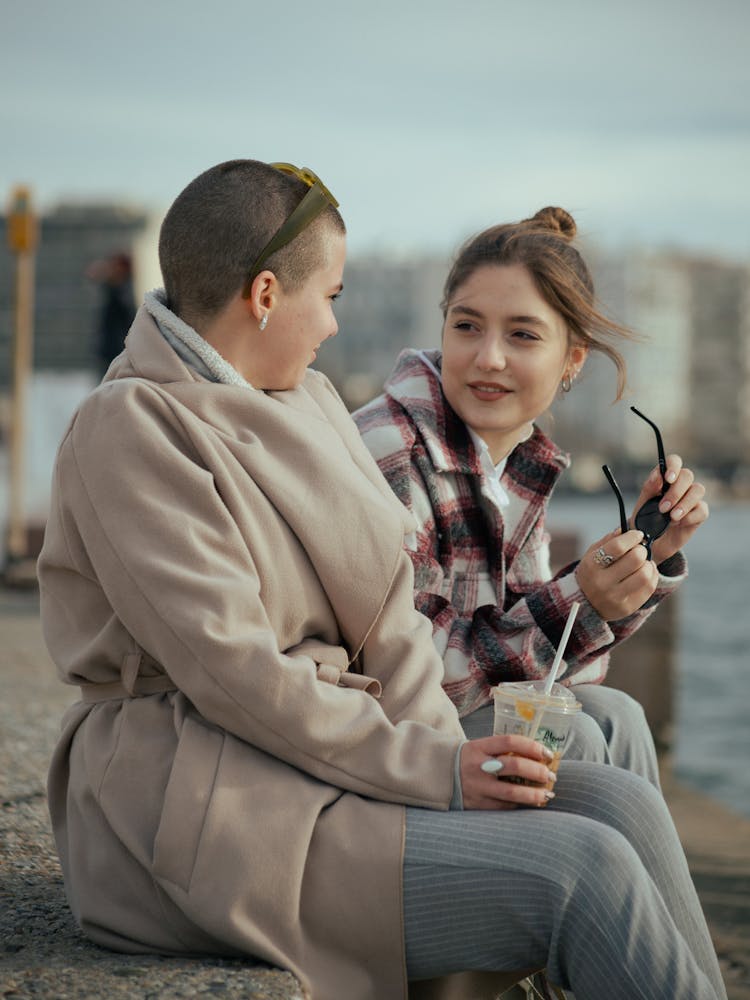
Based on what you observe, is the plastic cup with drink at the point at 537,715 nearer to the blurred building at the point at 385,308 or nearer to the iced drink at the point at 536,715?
the iced drink at the point at 536,715

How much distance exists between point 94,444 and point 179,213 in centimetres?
40

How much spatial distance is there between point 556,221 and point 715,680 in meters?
17.6

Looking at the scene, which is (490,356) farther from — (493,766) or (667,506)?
(493,766)

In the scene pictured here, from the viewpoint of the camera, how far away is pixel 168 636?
6.62 ft

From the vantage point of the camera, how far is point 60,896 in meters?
2.65

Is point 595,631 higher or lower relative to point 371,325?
higher

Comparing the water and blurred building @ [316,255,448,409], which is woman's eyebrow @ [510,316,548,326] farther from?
blurred building @ [316,255,448,409]

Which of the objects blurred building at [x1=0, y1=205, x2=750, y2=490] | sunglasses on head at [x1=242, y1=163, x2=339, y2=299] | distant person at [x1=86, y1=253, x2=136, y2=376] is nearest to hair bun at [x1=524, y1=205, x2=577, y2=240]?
sunglasses on head at [x1=242, y1=163, x2=339, y2=299]

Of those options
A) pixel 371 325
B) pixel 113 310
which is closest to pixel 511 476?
pixel 113 310

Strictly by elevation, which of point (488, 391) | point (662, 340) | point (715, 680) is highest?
point (488, 391)

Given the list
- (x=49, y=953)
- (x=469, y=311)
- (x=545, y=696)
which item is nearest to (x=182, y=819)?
(x=49, y=953)

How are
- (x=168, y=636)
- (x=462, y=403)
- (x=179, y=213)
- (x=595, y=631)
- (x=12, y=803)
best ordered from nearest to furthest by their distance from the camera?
1. (x=168, y=636)
2. (x=179, y=213)
3. (x=595, y=631)
4. (x=462, y=403)
5. (x=12, y=803)

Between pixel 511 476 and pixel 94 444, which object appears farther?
pixel 511 476

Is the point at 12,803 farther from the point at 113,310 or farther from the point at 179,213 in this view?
the point at 113,310
